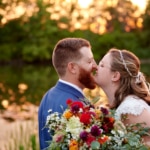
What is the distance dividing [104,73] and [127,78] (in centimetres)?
14

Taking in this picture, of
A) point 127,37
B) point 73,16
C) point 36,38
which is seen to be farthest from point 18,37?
point 127,37

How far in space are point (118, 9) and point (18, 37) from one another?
13597mm

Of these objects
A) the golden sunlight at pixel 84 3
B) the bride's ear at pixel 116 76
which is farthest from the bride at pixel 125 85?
the golden sunlight at pixel 84 3

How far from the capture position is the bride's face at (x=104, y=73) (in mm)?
3209

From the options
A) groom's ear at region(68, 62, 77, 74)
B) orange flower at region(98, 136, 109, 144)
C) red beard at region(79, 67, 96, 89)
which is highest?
groom's ear at region(68, 62, 77, 74)

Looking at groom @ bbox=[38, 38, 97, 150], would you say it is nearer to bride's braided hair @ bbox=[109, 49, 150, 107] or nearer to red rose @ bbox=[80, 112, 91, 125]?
bride's braided hair @ bbox=[109, 49, 150, 107]


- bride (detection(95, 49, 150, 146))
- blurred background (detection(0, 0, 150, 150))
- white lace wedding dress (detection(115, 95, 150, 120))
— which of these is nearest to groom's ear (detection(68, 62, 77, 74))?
bride (detection(95, 49, 150, 146))

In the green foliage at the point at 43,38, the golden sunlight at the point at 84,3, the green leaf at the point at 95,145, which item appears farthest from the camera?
the golden sunlight at the point at 84,3

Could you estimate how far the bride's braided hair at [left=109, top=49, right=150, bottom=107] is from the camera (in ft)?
10.4

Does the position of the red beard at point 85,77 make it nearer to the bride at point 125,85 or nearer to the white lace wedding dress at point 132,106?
the bride at point 125,85

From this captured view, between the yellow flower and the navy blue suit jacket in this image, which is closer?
the yellow flower

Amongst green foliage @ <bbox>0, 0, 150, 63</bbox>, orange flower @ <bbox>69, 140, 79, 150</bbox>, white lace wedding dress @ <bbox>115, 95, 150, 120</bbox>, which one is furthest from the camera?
green foliage @ <bbox>0, 0, 150, 63</bbox>

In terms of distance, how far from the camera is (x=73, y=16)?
193ft

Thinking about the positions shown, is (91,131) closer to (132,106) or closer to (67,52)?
(132,106)
